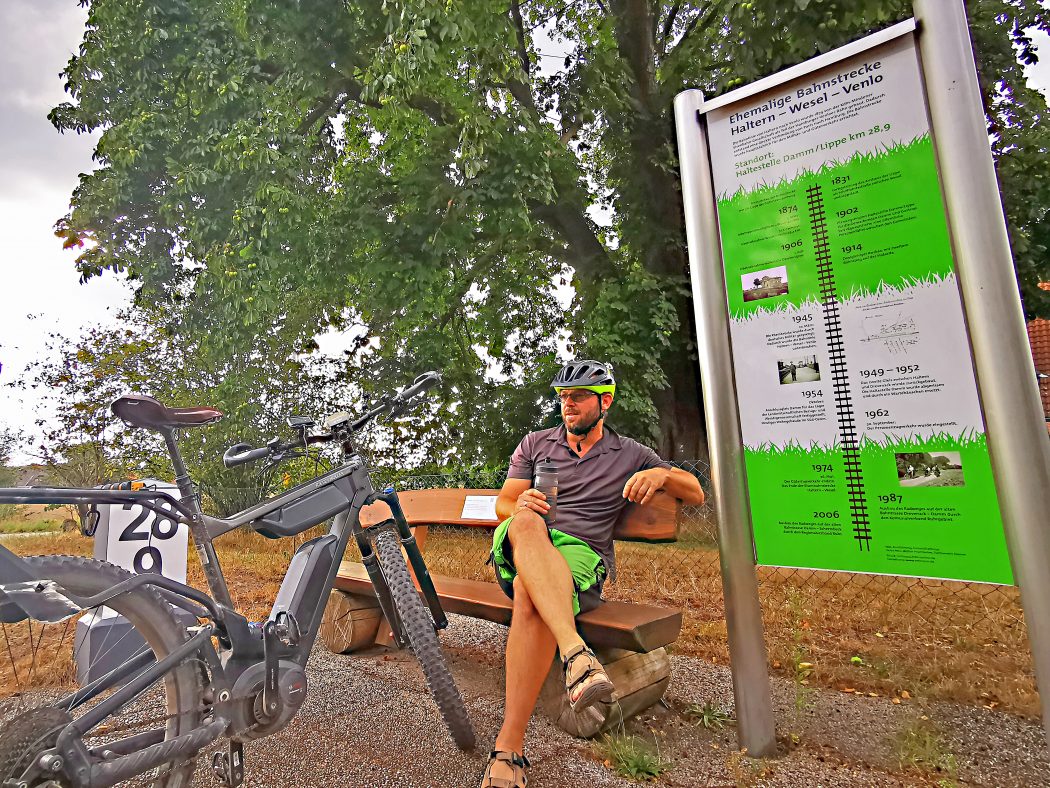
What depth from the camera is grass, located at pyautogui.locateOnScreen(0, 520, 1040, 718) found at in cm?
280

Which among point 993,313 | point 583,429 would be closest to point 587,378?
point 583,429

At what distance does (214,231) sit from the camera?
7742 mm

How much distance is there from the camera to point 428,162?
301 inches

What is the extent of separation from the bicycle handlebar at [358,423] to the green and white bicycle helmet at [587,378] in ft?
1.77

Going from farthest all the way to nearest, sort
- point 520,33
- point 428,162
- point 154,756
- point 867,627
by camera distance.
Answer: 1. point 520,33
2. point 428,162
3. point 867,627
4. point 154,756

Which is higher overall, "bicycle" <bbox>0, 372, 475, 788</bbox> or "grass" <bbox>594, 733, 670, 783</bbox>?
"bicycle" <bbox>0, 372, 475, 788</bbox>

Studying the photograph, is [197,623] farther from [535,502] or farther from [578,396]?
[578,396]

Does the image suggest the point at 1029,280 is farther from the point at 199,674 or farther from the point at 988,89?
the point at 199,674

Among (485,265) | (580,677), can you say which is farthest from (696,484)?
(485,265)

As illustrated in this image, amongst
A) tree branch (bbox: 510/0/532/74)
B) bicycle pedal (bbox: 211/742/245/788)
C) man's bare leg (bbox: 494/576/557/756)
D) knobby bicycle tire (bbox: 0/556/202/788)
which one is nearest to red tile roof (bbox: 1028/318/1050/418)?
tree branch (bbox: 510/0/532/74)

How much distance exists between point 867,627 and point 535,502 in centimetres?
259

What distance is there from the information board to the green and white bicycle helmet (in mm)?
532

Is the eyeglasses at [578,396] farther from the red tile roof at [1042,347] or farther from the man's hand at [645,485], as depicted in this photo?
the red tile roof at [1042,347]

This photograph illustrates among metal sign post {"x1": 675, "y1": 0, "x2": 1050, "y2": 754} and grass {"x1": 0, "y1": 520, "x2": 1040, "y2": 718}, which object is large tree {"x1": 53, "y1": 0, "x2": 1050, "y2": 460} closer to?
grass {"x1": 0, "y1": 520, "x2": 1040, "y2": 718}
